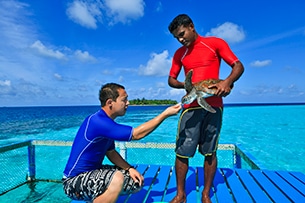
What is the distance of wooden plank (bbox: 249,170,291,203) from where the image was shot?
2.82 metres

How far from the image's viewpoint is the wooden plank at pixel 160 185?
2844 millimetres

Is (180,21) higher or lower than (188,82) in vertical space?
higher

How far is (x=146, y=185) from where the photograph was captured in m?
3.22

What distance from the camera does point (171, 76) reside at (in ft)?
9.85

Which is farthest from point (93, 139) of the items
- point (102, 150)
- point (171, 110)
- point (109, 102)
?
point (171, 110)

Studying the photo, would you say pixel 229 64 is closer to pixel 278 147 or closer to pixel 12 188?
pixel 12 188

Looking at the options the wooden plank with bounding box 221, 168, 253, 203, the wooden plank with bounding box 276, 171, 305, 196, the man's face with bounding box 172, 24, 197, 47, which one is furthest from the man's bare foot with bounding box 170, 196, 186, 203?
the man's face with bounding box 172, 24, 197, 47

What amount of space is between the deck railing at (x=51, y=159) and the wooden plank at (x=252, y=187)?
44 centimetres

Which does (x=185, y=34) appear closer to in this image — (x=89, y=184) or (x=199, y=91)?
(x=199, y=91)

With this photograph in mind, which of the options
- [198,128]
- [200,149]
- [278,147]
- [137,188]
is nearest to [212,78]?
[198,128]

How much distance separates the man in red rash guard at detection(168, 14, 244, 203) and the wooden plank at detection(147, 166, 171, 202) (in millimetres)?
290

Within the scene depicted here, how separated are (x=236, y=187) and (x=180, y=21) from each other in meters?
2.32

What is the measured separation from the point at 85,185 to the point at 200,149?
1.38m

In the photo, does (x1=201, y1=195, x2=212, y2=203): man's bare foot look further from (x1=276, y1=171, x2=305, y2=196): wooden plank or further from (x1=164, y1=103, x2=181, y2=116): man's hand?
(x1=276, y1=171, x2=305, y2=196): wooden plank
